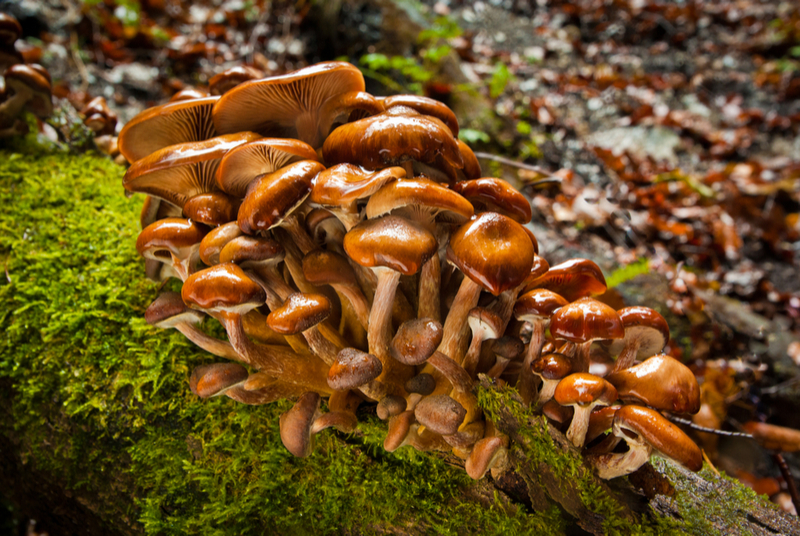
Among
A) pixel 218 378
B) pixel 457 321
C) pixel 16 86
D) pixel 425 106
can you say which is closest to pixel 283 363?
pixel 218 378

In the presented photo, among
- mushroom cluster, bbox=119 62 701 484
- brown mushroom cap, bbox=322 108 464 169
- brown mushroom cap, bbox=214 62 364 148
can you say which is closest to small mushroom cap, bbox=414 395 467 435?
mushroom cluster, bbox=119 62 701 484

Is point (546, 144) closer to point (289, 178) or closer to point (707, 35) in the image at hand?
point (289, 178)

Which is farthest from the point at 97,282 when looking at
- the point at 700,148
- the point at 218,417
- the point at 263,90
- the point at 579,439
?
the point at 700,148

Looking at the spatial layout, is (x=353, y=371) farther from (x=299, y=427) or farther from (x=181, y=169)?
(x=181, y=169)

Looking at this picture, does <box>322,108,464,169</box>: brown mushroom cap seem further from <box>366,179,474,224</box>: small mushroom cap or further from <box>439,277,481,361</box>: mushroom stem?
<box>439,277,481,361</box>: mushroom stem

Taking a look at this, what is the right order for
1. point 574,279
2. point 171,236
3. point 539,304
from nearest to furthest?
1. point 539,304
2. point 171,236
3. point 574,279

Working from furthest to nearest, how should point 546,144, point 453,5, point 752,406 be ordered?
point 453,5, point 546,144, point 752,406
